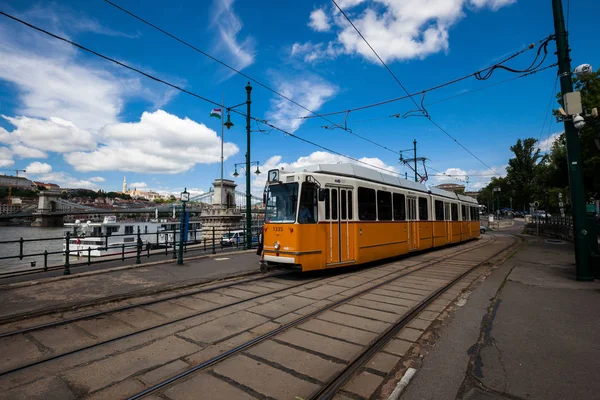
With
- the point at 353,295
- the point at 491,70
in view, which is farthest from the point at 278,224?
the point at 491,70

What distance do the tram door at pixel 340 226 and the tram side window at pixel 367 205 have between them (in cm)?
51

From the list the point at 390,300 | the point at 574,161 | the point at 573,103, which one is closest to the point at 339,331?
the point at 390,300

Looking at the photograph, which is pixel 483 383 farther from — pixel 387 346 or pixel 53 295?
pixel 53 295

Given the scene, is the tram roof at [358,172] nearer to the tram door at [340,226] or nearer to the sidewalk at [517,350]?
the tram door at [340,226]

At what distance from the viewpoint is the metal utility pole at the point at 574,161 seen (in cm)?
805

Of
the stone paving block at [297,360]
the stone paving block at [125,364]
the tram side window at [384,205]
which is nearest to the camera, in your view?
the stone paving block at [125,364]

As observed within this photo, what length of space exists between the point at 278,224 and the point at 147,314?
13.2 feet

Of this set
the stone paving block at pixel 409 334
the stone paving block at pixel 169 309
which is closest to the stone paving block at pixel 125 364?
the stone paving block at pixel 169 309

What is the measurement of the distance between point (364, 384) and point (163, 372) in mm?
2242

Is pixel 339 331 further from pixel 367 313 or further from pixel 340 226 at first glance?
pixel 340 226

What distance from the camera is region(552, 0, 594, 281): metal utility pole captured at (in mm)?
8047

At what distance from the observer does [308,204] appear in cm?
858

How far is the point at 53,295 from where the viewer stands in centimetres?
665

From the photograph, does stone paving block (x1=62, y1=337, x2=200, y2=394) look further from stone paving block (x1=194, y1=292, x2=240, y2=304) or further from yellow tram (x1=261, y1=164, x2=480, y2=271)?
yellow tram (x1=261, y1=164, x2=480, y2=271)
